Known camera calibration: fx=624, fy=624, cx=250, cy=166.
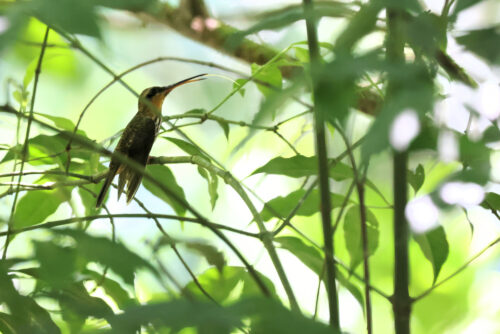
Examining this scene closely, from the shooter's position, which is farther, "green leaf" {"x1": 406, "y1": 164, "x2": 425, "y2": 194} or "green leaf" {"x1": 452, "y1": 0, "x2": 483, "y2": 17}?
"green leaf" {"x1": 406, "y1": 164, "x2": 425, "y2": 194}

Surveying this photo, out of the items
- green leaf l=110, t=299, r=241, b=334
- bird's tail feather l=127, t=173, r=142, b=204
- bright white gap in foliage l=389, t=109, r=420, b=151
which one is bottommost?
green leaf l=110, t=299, r=241, b=334

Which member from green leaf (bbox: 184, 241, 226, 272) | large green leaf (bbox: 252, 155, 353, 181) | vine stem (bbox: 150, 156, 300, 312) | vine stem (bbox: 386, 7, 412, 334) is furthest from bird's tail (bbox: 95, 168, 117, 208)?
vine stem (bbox: 386, 7, 412, 334)

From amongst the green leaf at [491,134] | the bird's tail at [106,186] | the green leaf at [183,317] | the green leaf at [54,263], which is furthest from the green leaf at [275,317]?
the bird's tail at [106,186]

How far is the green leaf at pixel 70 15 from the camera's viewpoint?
0.30m

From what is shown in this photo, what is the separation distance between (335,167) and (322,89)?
33 centimetres

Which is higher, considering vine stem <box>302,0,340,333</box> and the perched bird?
the perched bird

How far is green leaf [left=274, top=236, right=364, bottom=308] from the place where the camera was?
61 centimetres

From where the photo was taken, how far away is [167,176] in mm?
817

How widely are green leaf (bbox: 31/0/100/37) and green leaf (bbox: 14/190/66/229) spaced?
1.53 feet

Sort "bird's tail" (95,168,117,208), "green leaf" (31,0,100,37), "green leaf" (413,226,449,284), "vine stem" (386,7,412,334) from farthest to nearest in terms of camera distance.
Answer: "bird's tail" (95,168,117,208), "green leaf" (413,226,449,284), "vine stem" (386,7,412,334), "green leaf" (31,0,100,37)

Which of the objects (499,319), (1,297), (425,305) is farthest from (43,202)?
(499,319)

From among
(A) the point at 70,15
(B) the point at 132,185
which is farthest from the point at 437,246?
(B) the point at 132,185

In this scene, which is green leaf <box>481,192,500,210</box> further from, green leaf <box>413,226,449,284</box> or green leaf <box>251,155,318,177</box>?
green leaf <box>251,155,318,177</box>

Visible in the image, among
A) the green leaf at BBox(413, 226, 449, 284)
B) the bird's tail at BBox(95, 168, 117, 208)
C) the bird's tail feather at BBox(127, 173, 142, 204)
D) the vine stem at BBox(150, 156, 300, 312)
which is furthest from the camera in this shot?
the bird's tail feather at BBox(127, 173, 142, 204)
